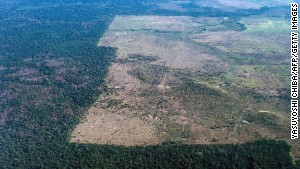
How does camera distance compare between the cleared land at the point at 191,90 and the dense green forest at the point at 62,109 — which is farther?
the cleared land at the point at 191,90

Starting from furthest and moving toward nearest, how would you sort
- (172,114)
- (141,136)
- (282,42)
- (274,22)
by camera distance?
(274,22), (282,42), (172,114), (141,136)

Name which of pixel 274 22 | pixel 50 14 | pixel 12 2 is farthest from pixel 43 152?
pixel 12 2

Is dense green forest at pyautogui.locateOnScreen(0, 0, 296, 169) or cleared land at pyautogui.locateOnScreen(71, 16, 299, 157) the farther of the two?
cleared land at pyautogui.locateOnScreen(71, 16, 299, 157)

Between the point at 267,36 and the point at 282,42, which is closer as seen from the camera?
the point at 282,42

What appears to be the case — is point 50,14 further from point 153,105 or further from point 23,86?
point 153,105
